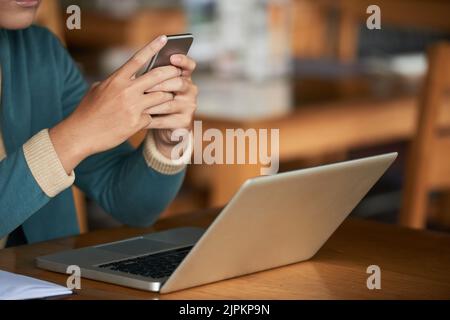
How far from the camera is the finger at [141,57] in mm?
1155

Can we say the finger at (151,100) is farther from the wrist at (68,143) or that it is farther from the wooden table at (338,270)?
the wooden table at (338,270)

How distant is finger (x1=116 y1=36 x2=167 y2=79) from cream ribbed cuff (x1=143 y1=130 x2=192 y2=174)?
0.93 feet

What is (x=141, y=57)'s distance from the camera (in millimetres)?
1156

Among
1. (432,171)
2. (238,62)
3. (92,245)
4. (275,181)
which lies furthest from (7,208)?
(238,62)

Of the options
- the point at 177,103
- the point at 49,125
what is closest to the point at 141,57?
the point at 177,103

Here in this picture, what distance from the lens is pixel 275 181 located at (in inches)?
40.6

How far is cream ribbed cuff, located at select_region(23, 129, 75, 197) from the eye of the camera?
3.90 ft

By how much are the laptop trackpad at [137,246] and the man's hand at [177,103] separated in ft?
0.45

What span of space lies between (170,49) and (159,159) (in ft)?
0.94

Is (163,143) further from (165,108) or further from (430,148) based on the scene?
(430,148)

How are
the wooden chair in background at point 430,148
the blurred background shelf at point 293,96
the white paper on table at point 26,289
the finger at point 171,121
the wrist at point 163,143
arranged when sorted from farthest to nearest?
the blurred background shelf at point 293,96 < the wooden chair in background at point 430,148 < the wrist at point 163,143 < the finger at point 171,121 < the white paper on table at point 26,289

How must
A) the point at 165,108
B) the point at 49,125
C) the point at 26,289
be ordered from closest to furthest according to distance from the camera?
the point at 26,289
the point at 165,108
the point at 49,125

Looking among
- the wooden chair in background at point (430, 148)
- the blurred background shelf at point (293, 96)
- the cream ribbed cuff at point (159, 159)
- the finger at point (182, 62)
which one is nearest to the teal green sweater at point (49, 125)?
the cream ribbed cuff at point (159, 159)
